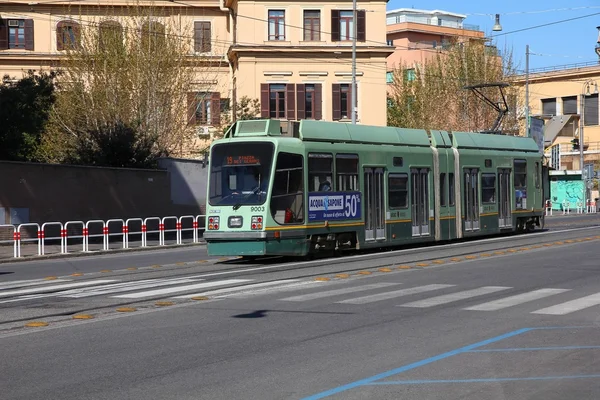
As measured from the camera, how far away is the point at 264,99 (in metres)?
59.0

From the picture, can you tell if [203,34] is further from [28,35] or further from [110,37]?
[110,37]

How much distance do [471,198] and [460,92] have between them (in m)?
40.6

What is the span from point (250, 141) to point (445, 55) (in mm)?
55147

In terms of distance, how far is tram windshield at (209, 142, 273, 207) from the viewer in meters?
21.6

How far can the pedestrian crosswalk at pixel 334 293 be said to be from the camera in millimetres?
14094

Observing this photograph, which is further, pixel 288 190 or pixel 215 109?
pixel 215 109

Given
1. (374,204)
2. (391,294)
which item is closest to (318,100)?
(374,204)

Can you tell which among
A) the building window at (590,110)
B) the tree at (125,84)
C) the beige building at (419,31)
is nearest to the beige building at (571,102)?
the building window at (590,110)

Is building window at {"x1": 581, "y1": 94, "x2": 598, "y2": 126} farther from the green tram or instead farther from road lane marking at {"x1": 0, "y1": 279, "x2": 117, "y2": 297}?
road lane marking at {"x1": 0, "y1": 279, "x2": 117, "y2": 297}

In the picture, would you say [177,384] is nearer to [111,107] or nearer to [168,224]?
[168,224]

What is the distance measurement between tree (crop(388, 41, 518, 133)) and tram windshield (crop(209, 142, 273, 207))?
4705 cm

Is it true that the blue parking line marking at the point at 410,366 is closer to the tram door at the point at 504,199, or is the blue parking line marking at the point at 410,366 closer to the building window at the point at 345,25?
the tram door at the point at 504,199

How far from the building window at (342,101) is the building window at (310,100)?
86 centimetres

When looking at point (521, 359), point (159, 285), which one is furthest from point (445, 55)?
point (521, 359)
